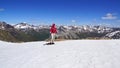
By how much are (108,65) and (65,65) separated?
3180mm

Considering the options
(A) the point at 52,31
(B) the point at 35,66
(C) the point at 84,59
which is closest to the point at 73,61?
(C) the point at 84,59

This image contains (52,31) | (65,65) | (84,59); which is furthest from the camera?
(52,31)

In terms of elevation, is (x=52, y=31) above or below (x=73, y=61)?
above

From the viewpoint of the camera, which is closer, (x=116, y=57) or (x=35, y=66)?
(x=35, y=66)

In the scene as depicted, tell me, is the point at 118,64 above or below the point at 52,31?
below

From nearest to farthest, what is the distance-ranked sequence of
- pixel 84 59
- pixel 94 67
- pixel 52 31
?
pixel 94 67
pixel 84 59
pixel 52 31

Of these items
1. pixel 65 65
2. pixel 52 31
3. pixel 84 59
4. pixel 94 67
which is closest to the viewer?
pixel 94 67

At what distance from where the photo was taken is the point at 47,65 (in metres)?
15.0

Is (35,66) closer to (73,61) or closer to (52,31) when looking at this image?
(73,61)

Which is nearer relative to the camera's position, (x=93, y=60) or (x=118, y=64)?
(x=118, y=64)

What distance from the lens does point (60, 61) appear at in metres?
15.9

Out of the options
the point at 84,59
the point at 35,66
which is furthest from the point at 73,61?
the point at 35,66

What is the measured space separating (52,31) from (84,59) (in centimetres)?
1301

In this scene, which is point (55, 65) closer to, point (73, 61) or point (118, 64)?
point (73, 61)
